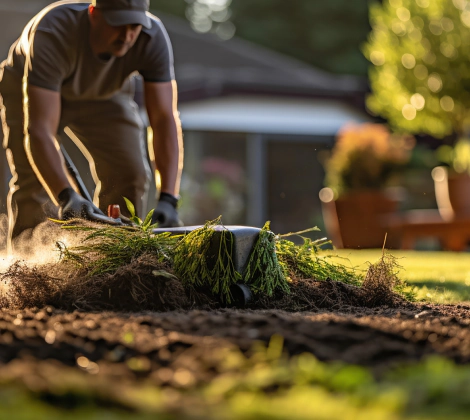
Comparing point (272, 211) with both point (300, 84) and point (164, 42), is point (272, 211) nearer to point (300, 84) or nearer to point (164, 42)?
point (300, 84)

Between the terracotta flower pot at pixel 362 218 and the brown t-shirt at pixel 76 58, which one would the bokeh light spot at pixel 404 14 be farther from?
the brown t-shirt at pixel 76 58

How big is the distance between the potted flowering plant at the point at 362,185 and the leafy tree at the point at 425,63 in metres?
0.68

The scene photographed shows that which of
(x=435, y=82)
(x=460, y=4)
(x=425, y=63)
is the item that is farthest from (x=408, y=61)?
(x=460, y=4)

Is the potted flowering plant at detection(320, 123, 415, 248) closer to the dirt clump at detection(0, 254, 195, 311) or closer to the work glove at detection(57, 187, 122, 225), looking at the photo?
the work glove at detection(57, 187, 122, 225)

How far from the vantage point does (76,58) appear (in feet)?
16.4

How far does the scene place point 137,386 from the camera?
6.14 feet

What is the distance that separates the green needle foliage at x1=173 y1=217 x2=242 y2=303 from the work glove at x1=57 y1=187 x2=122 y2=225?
0.44m

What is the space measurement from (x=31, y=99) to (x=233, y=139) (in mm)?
12249

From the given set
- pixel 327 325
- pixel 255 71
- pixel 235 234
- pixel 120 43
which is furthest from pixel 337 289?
pixel 255 71

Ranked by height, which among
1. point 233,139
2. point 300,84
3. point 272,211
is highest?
point 300,84

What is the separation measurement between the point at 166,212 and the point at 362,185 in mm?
9475

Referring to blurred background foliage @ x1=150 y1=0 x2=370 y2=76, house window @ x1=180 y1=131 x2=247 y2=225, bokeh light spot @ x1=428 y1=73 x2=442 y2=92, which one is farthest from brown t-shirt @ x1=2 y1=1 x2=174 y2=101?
blurred background foliage @ x1=150 y1=0 x2=370 y2=76

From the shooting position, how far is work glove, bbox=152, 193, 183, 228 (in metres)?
4.83

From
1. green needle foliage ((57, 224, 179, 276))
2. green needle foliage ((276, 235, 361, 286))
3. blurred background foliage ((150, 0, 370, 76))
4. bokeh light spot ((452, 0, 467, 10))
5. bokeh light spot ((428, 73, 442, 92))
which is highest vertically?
blurred background foliage ((150, 0, 370, 76))
